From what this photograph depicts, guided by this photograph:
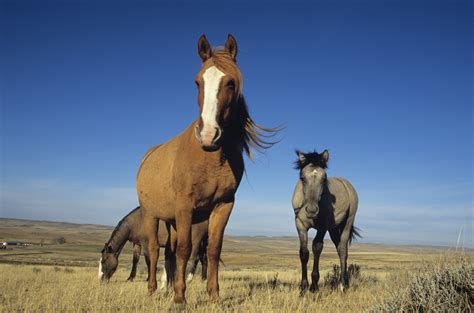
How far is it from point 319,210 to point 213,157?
4.11m

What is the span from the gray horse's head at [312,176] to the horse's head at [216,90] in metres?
3.69

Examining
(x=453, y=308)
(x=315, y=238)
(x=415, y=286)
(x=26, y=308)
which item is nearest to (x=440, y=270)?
(x=415, y=286)

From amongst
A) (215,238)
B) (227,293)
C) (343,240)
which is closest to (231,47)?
(215,238)

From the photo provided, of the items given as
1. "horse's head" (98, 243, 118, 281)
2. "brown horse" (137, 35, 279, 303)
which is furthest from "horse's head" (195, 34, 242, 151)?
"horse's head" (98, 243, 118, 281)

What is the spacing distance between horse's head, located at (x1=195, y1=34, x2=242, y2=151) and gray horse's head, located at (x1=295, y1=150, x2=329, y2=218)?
12.1 feet

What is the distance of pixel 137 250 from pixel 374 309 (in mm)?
13170

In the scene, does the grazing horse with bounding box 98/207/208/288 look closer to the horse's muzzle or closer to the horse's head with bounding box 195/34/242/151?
the horse's head with bounding box 195/34/242/151

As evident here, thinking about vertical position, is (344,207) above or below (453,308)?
above

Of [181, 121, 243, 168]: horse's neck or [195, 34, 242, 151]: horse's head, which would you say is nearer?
[195, 34, 242, 151]: horse's head

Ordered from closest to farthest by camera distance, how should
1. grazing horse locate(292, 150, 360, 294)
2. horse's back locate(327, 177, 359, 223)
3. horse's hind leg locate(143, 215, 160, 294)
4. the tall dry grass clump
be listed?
the tall dry grass clump
horse's hind leg locate(143, 215, 160, 294)
grazing horse locate(292, 150, 360, 294)
horse's back locate(327, 177, 359, 223)

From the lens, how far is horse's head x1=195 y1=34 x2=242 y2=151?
429 centimetres

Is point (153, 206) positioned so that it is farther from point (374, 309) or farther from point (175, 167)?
point (374, 309)

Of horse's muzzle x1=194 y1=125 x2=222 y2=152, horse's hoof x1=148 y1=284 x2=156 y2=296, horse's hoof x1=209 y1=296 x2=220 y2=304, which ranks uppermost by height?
horse's muzzle x1=194 y1=125 x2=222 y2=152

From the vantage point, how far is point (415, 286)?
4.17 metres
